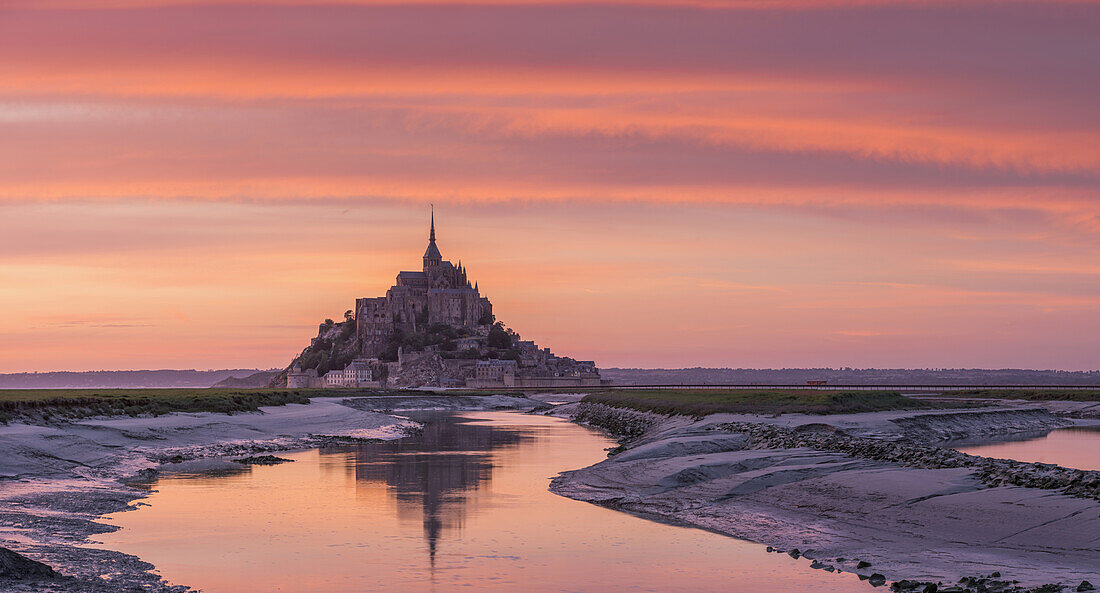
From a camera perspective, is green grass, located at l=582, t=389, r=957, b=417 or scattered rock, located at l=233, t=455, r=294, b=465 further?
green grass, located at l=582, t=389, r=957, b=417

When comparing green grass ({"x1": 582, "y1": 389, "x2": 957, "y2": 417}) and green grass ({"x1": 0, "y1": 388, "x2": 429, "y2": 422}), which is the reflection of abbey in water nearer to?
green grass ({"x1": 582, "y1": 389, "x2": 957, "y2": 417})

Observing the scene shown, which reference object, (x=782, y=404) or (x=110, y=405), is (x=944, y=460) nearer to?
(x=782, y=404)

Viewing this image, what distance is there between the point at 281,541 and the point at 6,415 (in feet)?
89.0

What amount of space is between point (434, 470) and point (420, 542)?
62.1 feet

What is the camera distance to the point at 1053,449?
171 ft

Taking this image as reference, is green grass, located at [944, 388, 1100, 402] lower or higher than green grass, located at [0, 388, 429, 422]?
lower

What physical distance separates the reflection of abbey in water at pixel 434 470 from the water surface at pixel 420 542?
6.2 inches

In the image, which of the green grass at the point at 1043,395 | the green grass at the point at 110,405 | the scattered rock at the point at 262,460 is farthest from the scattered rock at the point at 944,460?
the green grass at the point at 1043,395

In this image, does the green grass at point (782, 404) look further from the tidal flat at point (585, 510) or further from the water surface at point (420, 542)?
the water surface at point (420, 542)

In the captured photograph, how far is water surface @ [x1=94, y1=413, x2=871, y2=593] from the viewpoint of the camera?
800 inches

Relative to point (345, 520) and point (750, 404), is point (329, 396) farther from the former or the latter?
point (345, 520)

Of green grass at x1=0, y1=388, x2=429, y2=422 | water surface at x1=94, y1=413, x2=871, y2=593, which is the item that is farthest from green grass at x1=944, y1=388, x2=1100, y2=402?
water surface at x1=94, y1=413, x2=871, y2=593

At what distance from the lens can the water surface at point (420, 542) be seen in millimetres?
20312

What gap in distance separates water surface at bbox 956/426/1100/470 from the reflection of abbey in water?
75.8 ft
